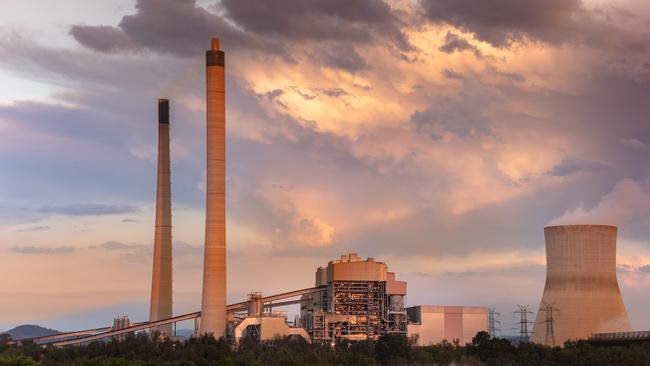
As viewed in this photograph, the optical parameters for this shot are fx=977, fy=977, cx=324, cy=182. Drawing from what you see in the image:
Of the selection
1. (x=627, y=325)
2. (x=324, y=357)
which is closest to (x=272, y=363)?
(x=324, y=357)

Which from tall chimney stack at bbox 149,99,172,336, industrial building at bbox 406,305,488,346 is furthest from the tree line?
tall chimney stack at bbox 149,99,172,336

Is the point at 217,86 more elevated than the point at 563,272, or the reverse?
the point at 217,86

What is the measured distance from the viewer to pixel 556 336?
8675 cm

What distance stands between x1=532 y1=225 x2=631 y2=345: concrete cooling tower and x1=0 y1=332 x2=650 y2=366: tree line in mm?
2126

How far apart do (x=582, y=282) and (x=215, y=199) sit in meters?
31.1

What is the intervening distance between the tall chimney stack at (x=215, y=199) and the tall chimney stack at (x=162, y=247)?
14.6 m

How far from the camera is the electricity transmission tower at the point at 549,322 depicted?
82.6 m

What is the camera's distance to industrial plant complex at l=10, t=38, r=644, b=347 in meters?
80.1

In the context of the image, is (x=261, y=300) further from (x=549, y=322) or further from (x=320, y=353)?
(x=549, y=322)

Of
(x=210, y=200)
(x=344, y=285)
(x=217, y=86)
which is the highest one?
(x=217, y=86)

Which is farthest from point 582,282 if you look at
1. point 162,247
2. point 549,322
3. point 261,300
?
point 162,247

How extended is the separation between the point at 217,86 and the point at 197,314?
76.9 ft

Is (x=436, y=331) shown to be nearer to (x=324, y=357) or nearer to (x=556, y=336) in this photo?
(x=556, y=336)

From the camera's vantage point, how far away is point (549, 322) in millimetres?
85375
